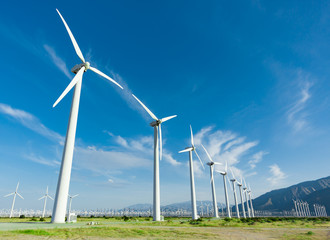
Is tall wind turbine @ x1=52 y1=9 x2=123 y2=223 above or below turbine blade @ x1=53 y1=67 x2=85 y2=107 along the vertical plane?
below

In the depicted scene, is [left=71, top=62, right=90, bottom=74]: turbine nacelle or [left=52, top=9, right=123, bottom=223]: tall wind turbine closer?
[left=52, top=9, right=123, bottom=223]: tall wind turbine

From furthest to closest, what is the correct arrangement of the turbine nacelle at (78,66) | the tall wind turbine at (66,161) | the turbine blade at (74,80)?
the turbine nacelle at (78,66) → the turbine blade at (74,80) → the tall wind turbine at (66,161)

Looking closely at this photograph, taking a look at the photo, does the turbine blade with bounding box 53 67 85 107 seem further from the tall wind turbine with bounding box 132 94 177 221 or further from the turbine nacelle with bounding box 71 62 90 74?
the tall wind turbine with bounding box 132 94 177 221

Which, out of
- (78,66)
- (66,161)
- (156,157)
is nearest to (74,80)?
(78,66)

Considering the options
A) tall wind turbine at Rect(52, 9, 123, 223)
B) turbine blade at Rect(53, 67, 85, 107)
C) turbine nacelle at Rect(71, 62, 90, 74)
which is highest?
turbine nacelle at Rect(71, 62, 90, 74)

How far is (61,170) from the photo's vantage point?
2739cm

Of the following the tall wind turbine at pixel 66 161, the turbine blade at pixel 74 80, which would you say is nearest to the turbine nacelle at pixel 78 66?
the turbine blade at pixel 74 80

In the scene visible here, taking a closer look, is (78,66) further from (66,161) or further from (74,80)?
(66,161)

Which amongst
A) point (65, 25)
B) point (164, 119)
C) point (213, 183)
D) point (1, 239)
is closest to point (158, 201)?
point (164, 119)

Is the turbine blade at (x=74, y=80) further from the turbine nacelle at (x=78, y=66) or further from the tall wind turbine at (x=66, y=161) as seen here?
the turbine nacelle at (x=78, y=66)

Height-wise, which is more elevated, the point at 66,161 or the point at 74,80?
the point at 74,80

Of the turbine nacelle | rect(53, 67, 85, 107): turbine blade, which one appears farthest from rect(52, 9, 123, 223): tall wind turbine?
the turbine nacelle

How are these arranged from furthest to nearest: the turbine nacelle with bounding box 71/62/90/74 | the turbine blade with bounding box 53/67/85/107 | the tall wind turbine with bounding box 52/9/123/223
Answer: the turbine nacelle with bounding box 71/62/90/74 → the turbine blade with bounding box 53/67/85/107 → the tall wind turbine with bounding box 52/9/123/223

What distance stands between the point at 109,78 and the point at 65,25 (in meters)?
12.4
